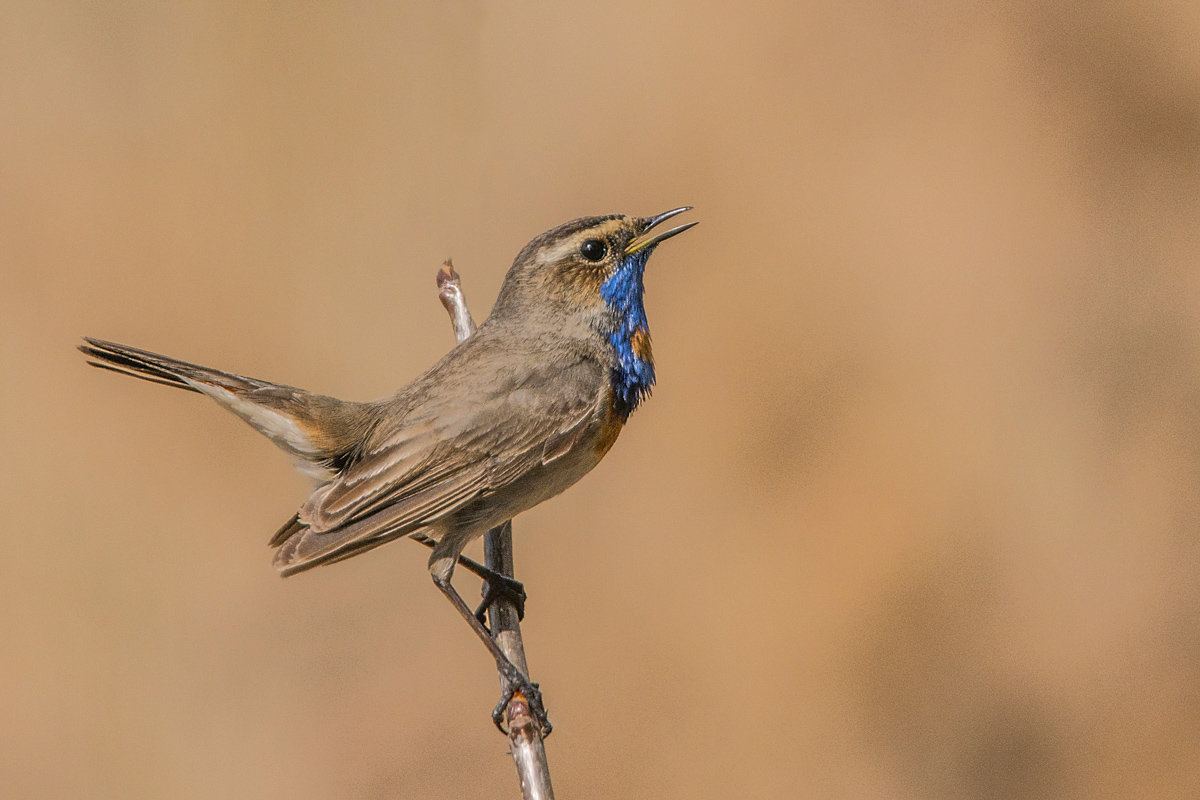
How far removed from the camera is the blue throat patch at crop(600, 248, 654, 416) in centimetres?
642

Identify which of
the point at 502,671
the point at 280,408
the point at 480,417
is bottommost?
the point at 502,671

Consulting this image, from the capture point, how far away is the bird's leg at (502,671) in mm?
5715

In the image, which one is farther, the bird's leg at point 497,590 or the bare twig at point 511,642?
the bird's leg at point 497,590

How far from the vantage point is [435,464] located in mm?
5859

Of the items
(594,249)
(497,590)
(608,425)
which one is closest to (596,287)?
(594,249)

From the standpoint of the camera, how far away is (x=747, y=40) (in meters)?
12.8

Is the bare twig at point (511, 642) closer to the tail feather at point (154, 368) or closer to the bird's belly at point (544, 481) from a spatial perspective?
the bird's belly at point (544, 481)

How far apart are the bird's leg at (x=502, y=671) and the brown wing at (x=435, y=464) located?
0.99 ft

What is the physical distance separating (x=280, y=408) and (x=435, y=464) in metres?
0.81

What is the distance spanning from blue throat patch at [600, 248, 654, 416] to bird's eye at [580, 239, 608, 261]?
119mm

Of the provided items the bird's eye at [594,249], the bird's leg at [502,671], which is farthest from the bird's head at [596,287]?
the bird's leg at [502,671]

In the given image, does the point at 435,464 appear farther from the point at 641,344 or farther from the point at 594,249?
the point at 594,249

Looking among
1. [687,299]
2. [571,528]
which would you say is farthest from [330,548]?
[687,299]

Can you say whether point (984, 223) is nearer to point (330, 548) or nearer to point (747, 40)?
point (747, 40)
